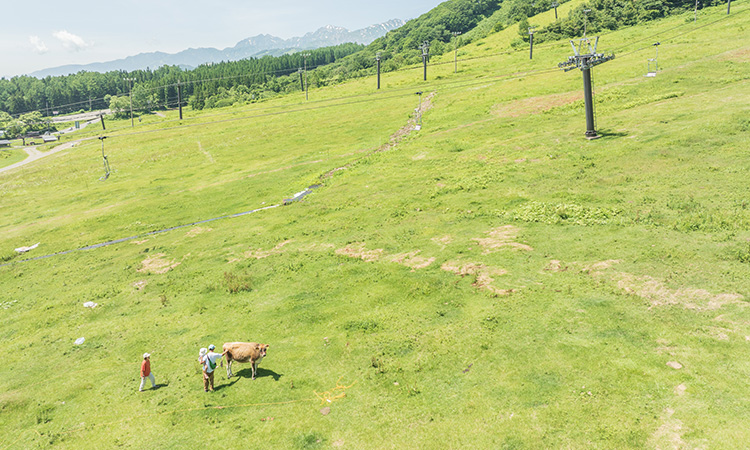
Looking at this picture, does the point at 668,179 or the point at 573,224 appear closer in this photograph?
the point at 573,224

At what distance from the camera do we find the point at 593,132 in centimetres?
5572

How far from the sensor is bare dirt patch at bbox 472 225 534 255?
3331 cm

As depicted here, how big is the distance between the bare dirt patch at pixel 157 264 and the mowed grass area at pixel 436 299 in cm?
26

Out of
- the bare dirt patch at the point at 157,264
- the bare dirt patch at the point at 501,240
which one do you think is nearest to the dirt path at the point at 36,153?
the bare dirt patch at the point at 157,264

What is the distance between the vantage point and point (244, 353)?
22.5 metres

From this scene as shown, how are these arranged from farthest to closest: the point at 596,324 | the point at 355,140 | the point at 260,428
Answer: the point at 355,140 → the point at 596,324 → the point at 260,428

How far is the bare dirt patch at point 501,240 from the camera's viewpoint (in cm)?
3331

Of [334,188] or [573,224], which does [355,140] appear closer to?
[334,188]

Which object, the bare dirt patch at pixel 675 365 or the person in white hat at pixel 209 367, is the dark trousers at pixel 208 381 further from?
the bare dirt patch at pixel 675 365

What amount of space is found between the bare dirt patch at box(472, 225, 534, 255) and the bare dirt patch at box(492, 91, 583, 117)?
1881 inches

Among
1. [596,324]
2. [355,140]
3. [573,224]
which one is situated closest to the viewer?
[596,324]

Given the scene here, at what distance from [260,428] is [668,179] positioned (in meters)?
40.8

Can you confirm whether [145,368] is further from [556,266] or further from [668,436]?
[556,266]

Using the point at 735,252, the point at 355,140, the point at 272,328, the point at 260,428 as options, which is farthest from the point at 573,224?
the point at 355,140
